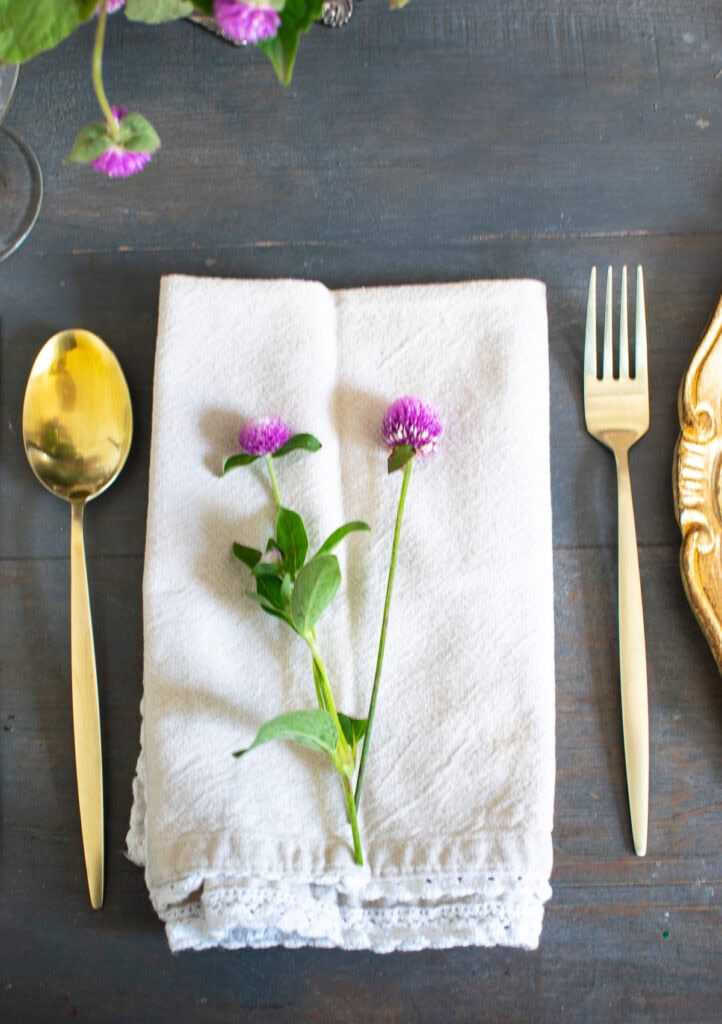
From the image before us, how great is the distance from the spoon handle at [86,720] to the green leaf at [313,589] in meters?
0.15

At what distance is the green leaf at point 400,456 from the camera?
54 cm

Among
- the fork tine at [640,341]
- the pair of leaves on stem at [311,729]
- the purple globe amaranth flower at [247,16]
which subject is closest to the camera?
the purple globe amaranth flower at [247,16]

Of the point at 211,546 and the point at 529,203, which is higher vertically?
the point at 529,203

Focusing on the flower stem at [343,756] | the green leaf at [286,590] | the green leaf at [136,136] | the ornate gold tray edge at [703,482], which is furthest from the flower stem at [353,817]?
the green leaf at [136,136]

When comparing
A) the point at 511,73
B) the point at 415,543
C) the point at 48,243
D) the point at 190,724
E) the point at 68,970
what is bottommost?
the point at 68,970

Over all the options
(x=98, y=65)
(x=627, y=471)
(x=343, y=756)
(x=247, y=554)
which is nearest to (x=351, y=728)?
(x=343, y=756)

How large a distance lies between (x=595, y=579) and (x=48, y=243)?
0.45m

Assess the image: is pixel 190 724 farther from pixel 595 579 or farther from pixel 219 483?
pixel 595 579

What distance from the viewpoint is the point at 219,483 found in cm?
58

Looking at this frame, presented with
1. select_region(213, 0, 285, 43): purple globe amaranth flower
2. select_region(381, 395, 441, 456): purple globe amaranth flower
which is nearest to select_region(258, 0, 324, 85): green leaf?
select_region(213, 0, 285, 43): purple globe amaranth flower

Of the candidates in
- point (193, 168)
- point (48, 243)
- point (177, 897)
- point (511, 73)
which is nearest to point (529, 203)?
point (511, 73)

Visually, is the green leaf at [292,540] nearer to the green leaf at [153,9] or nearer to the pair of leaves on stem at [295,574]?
the pair of leaves on stem at [295,574]

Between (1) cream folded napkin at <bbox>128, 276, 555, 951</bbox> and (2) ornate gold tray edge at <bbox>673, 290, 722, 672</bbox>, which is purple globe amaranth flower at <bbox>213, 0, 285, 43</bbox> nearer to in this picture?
(1) cream folded napkin at <bbox>128, 276, 555, 951</bbox>

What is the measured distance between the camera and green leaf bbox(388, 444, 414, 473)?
0.54 meters
